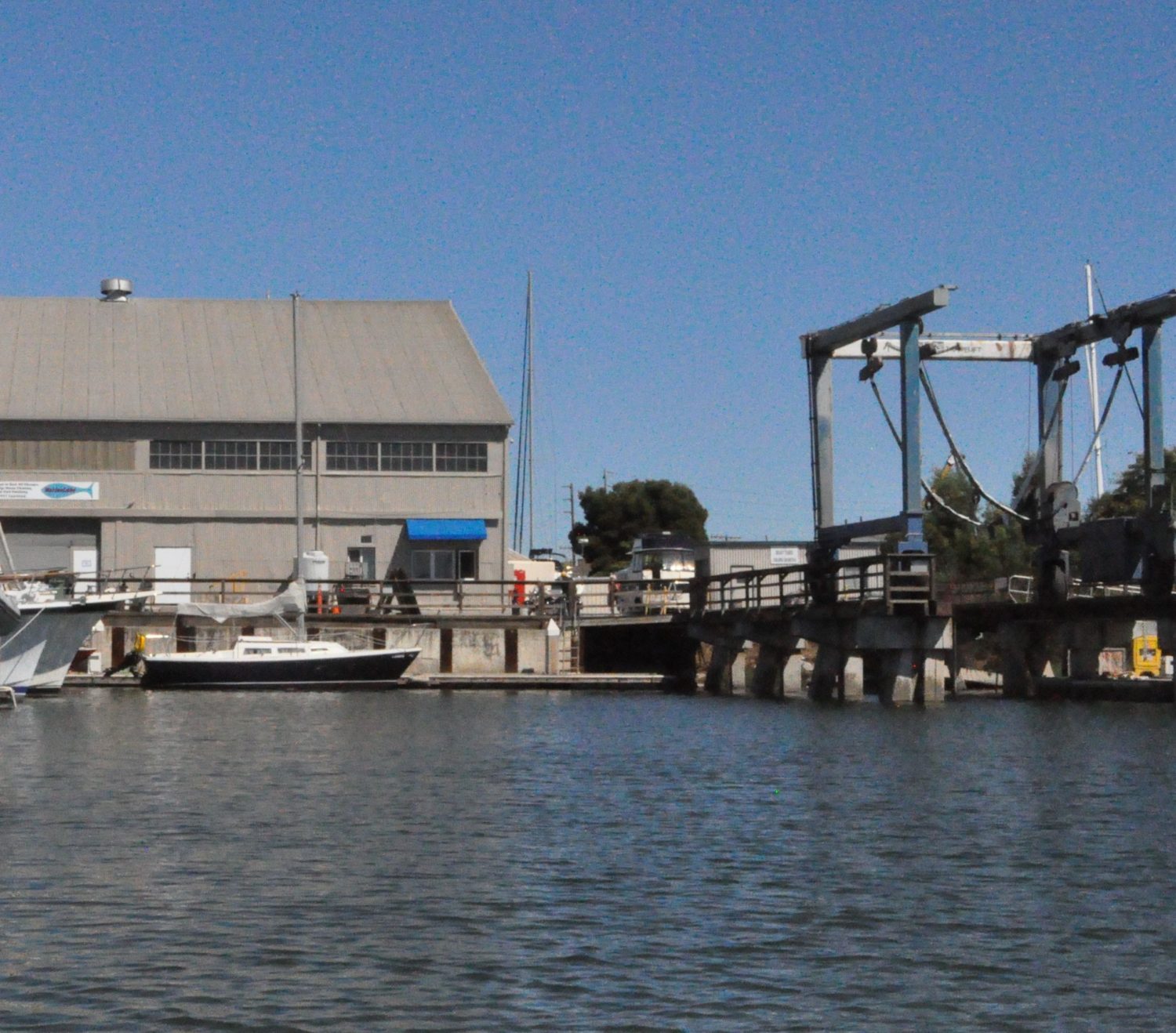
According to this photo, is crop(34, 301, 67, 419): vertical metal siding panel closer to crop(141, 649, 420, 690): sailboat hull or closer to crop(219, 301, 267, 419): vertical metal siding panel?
crop(219, 301, 267, 419): vertical metal siding panel

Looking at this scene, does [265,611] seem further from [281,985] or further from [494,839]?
[281,985]

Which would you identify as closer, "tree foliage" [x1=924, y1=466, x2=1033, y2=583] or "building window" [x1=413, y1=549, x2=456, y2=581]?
"building window" [x1=413, y1=549, x2=456, y2=581]

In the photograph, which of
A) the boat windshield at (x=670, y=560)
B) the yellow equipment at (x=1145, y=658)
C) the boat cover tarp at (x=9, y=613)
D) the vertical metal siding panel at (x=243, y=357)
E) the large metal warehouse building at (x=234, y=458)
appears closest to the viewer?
the boat cover tarp at (x=9, y=613)

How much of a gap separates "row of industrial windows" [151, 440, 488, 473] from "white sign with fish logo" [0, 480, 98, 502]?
2250 mm

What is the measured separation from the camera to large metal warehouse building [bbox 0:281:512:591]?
62.8 metres

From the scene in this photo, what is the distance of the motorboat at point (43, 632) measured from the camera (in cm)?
4641

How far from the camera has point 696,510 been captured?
119 m

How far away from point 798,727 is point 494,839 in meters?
17.8

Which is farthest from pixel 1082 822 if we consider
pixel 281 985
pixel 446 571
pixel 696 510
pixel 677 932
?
pixel 696 510

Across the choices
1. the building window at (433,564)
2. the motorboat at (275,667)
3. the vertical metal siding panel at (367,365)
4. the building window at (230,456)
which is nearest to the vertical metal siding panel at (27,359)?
the building window at (230,456)

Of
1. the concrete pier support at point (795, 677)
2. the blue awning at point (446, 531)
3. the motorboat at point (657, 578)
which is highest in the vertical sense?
the blue awning at point (446, 531)

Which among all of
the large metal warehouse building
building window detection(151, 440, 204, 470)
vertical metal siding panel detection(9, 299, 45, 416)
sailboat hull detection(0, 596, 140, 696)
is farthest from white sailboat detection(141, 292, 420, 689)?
vertical metal siding panel detection(9, 299, 45, 416)

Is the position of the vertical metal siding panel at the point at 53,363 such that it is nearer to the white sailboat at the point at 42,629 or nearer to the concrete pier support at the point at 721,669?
the white sailboat at the point at 42,629

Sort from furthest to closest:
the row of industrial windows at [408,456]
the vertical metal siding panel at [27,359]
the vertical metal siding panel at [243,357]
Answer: the vertical metal siding panel at [243,357] → the row of industrial windows at [408,456] → the vertical metal siding panel at [27,359]
